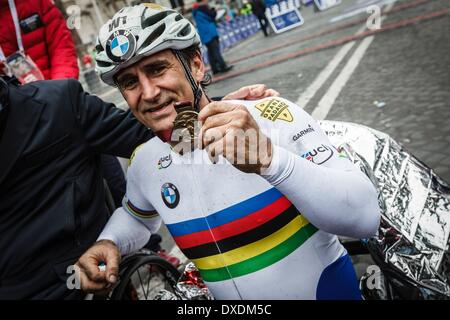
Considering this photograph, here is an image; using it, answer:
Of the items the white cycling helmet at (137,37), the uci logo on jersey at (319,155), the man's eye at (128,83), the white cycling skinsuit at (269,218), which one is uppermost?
the white cycling helmet at (137,37)

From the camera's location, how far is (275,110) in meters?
1.58

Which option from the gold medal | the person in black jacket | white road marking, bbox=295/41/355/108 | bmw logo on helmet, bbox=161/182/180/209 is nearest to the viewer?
the gold medal

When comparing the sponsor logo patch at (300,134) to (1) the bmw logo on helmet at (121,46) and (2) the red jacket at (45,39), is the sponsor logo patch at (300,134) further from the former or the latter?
(2) the red jacket at (45,39)

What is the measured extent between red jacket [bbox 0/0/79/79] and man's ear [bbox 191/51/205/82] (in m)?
1.48

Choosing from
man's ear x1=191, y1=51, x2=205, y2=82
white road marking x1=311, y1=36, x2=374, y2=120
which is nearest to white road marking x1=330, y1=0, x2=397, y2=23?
white road marking x1=311, y1=36, x2=374, y2=120

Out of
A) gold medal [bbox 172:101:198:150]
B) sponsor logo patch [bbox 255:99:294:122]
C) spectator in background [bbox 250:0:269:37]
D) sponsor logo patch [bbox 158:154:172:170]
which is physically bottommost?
spectator in background [bbox 250:0:269:37]

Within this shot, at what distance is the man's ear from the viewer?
1.83 m

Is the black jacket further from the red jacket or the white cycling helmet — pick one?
the red jacket

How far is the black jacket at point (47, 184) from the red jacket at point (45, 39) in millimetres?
992

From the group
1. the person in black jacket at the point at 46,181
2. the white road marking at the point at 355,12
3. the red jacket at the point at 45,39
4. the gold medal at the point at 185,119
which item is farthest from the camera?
the white road marking at the point at 355,12

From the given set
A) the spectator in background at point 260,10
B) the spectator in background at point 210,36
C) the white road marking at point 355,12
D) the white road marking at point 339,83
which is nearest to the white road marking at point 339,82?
the white road marking at point 339,83

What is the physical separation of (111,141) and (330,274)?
1.40 meters

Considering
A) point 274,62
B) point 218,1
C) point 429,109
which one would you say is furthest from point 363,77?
point 218,1

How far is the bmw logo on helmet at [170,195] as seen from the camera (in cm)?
171
